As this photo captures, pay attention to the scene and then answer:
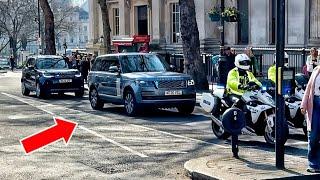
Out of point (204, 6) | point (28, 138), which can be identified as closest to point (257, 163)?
point (28, 138)

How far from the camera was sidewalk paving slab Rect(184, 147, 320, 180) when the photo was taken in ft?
26.4

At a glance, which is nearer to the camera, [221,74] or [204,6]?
[221,74]

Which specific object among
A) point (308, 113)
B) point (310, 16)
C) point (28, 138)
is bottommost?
point (28, 138)

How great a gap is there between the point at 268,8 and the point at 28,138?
20.2 m

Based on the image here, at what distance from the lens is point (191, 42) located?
24.0 meters

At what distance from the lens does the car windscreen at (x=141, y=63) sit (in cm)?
1792

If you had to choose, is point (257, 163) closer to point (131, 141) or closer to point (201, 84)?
point (131, 141)

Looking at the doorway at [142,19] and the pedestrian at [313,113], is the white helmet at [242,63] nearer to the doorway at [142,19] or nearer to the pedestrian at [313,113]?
the pedestrian at [313,113]

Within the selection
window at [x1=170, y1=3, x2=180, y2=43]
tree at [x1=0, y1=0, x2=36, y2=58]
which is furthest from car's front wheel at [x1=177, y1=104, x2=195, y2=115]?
tree at [x1=0, y1=0, x2=36, y2=58]

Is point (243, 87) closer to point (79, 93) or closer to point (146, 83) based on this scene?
point (146, 83)

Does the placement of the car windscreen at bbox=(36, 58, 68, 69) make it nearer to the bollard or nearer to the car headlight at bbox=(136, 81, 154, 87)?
the car headlight at bbox=(136, 81, 154, 87)

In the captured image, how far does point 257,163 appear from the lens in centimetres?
896

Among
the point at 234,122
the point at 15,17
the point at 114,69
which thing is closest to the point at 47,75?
the point at 114,69
